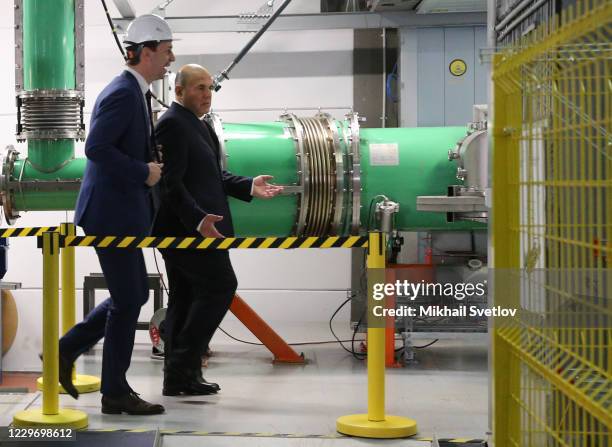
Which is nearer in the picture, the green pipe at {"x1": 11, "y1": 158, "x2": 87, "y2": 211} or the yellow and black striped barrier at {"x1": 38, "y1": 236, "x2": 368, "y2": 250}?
the yellow and black striped barrier at {"x1": 38, "y1": 236, "x2": 368, "y2": 250}

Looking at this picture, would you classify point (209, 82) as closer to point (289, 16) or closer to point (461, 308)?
point (461, 308)

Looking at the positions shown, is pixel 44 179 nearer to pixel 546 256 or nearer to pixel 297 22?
pixel 297 22

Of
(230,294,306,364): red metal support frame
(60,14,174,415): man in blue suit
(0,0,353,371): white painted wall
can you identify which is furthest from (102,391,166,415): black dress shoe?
(0,0,353,371): white painted wall

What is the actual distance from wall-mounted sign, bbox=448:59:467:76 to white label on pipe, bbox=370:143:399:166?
155 cm

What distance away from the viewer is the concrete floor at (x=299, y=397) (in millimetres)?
3750

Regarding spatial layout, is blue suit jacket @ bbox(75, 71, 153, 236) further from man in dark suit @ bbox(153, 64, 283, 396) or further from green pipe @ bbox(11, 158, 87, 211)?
green pipe @ bbox(11, 158, 87, 211)

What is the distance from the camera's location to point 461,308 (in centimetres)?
572

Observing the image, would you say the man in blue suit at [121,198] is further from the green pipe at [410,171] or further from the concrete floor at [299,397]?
the green pipe at [410,171]

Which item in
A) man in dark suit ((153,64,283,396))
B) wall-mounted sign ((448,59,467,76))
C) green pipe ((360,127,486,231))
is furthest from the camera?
wall-mounted sign ((448,59,467,76))

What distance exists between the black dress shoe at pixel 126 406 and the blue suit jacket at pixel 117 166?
0.68m

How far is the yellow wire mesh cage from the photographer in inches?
94.6

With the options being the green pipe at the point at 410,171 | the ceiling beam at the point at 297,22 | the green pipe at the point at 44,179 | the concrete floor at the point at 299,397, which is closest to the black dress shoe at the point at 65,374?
the concrete floor at the point at 299,397

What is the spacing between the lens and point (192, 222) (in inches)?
160

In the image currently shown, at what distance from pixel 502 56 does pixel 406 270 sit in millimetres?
2929
